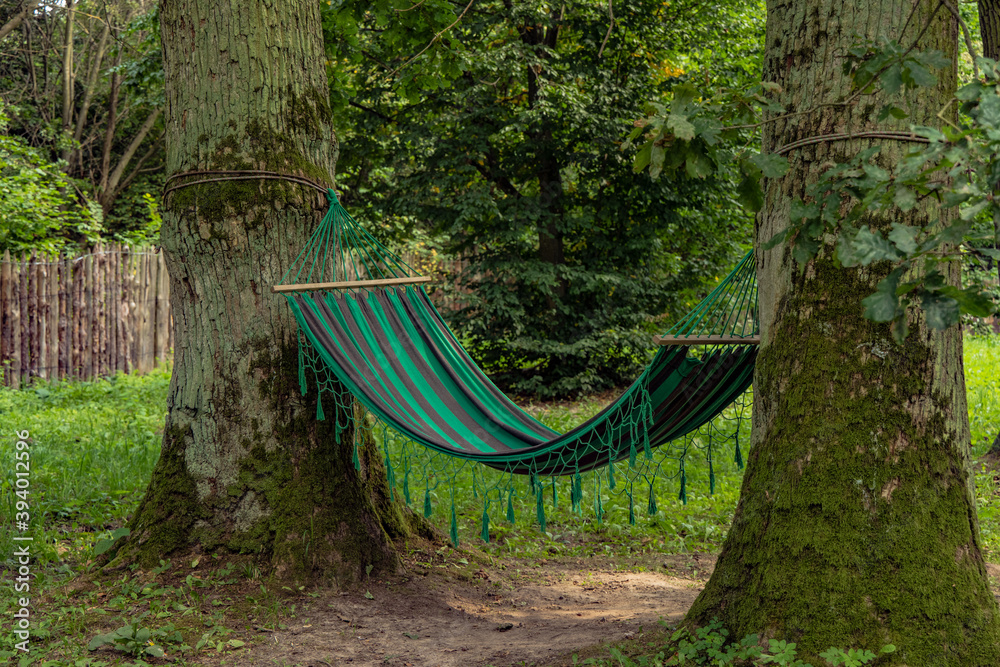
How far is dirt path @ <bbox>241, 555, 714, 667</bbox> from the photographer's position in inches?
97.3

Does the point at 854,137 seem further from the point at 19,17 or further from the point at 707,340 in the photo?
the point at 19,17

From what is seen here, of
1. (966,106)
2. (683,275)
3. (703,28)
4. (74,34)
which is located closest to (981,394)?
(683,275)

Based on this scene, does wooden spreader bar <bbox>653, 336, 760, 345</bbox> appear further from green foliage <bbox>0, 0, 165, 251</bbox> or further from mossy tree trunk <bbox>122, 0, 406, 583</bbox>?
green foliage <bbox>0, 0, 165, 251</bbox>

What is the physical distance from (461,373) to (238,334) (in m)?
0.78

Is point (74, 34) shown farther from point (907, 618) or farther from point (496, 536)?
point (907, 618)

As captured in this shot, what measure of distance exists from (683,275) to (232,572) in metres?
5.26

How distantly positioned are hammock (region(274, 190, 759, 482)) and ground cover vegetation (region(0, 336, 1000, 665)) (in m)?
0.58

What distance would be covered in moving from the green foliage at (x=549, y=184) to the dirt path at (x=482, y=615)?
3463 mm

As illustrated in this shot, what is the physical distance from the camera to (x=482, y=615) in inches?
113

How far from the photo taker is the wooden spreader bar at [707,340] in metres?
2.34

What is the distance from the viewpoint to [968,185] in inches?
49.2

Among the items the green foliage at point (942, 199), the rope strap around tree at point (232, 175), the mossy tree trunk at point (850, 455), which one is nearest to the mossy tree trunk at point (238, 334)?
the rope strap around tree at point (232, 175)

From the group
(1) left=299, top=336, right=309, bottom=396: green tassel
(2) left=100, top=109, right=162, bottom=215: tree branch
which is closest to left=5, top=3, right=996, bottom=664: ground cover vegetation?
(1) left=299, top=336, right=309, bottom=396: green tassel

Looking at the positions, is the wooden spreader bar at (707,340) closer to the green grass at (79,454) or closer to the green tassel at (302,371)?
the green tassel at (302,371)
